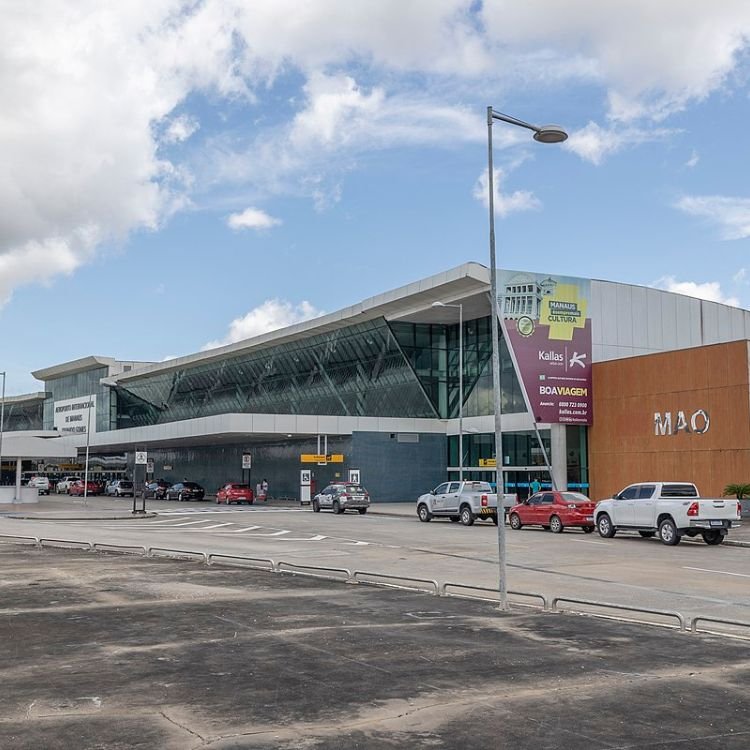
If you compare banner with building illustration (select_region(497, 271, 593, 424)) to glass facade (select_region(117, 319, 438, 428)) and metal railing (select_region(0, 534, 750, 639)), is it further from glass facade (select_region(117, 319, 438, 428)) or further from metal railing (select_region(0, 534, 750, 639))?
metal railing (select_region(0, 534, 750, 639))

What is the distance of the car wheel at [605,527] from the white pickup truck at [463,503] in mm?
6913

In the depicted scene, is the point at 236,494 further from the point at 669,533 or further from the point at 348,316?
the point at 669,533

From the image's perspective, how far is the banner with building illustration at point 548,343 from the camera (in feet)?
163

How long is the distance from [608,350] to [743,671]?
43.8m

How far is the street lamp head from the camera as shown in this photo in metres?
14.5

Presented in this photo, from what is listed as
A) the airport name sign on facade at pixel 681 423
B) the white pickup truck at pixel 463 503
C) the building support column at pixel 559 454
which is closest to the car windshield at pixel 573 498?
the white pickup truck at pixel 463 503

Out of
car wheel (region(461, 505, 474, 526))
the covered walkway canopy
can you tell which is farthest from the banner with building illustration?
the covered walkway canopy

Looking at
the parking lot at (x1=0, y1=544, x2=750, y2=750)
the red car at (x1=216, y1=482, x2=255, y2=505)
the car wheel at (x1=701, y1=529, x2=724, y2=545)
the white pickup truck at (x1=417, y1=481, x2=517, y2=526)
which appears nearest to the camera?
the parking lot at (x1=0, y1=544, x2=750, y2=750)

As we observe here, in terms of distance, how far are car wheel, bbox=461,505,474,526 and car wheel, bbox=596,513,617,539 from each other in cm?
799

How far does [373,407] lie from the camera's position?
63844 mm

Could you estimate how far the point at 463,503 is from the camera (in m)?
37.6

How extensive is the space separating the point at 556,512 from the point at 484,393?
25.3 meters

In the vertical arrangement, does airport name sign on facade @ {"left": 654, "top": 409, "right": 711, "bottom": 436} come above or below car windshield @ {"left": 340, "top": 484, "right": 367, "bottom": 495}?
above

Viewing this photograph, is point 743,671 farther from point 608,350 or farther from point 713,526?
point 608,350
